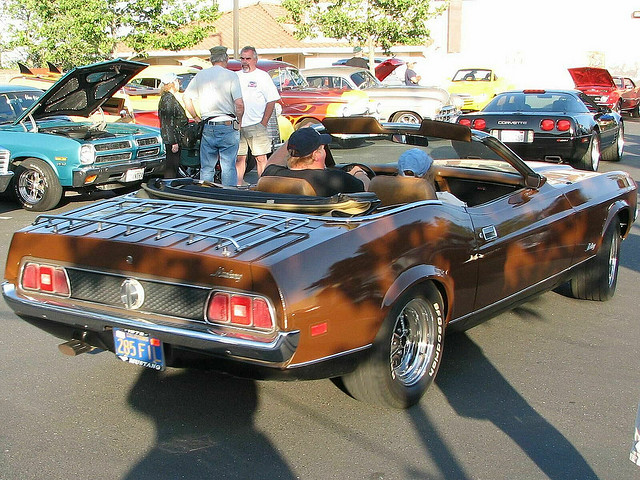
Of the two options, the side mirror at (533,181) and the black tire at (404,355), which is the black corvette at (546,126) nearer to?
the side mirror at (533,181)

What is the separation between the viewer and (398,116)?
699 inches

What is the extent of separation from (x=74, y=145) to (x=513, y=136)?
6.50 metres

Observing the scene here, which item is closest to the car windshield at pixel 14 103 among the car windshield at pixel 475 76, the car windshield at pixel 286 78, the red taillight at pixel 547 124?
the car windshield at pixel 286 78

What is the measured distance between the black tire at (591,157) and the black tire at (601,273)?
6.62 metres

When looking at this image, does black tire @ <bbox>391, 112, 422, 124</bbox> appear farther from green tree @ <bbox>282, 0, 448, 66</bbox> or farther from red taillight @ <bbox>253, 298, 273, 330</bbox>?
green tree @ <bbox>282, 0, 448, 66</bbox>

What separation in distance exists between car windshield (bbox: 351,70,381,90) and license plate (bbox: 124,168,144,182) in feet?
32.8

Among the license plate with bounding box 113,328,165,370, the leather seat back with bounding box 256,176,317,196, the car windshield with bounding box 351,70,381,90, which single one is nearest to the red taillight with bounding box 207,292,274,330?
the license plate with bounding box 113,328,165,370

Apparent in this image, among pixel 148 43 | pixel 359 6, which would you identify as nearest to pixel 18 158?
pixel 148 43

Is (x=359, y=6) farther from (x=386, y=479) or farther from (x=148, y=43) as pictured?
(x=386, y=479)

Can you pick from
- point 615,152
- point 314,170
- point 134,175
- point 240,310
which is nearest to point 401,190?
point 314,170

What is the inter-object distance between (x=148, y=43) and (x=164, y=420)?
86.3 feet

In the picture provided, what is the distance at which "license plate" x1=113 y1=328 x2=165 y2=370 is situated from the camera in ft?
11.6

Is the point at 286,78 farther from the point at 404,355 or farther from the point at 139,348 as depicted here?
the point at 139,348

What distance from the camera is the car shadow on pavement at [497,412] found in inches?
137
